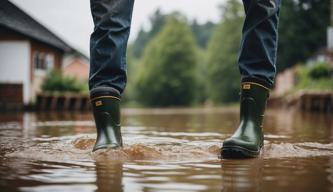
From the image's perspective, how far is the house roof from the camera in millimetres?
3061

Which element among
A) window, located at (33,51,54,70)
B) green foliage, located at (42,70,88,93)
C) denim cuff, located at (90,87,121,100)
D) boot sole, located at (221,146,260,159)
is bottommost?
boot sole, located at (221,146,260,159)

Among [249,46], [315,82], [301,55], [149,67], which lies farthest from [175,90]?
[249,46]

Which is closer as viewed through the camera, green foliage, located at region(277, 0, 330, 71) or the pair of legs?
the pair of legs

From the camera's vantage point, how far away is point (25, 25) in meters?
8.03

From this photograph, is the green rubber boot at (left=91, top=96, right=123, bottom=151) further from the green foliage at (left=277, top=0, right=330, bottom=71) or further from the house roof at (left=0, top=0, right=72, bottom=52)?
the green foliage at (left=277, top=0, right=330, bottom=71)

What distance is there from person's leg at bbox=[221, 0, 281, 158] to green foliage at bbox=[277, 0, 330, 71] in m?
30.1

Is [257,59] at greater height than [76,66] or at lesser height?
lesser

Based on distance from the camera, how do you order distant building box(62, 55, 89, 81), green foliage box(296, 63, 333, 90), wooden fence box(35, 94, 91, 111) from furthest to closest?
distant building box(62, 55, 89, 81), wooden fence box(35, 94, 91, 111), green foliage box(296, 63, 333, 90)

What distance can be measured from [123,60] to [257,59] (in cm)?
54

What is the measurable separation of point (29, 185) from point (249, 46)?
1202 millimetres

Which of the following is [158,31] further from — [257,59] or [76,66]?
[257,59]

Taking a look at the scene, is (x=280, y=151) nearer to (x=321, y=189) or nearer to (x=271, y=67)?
(x=271, y=67)

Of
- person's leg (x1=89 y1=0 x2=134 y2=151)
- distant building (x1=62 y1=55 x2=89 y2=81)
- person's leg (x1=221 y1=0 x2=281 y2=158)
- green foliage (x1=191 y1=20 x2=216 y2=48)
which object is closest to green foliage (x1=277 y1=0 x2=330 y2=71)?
distant building (x1=62 y1=55 x2=89 y2=81)

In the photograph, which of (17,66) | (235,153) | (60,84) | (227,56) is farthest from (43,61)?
(227,56)
